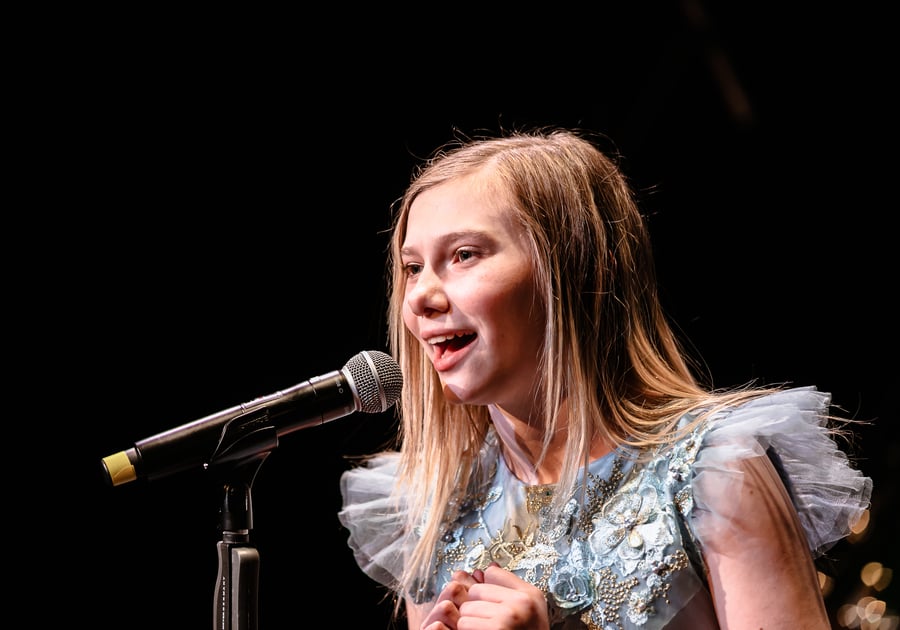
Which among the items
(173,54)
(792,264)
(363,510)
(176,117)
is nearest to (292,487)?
(363,510)

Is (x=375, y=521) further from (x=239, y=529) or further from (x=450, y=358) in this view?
(x=239, y=529)

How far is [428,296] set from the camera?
140 cm

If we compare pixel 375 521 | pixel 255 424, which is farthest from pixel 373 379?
pixel 375 521

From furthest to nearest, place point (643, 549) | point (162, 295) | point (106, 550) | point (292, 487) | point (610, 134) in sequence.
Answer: point (610, 134)
point (292, 487)
point (162, 295)
point (106, 550)
point (643, 549)

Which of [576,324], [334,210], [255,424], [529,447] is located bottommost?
[529,447]

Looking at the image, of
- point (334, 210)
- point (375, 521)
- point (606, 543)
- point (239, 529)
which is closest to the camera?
point (239, 529)

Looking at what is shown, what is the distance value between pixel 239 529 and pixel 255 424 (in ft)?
0.45

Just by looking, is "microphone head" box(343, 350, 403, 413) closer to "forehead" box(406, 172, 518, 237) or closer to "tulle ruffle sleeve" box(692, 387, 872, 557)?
"forehead" box(406, 172, 518, 237)

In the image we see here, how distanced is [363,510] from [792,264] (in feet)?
5.00

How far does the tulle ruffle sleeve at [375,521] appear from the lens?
1.71 m

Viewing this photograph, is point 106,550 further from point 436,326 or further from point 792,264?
point 792,264

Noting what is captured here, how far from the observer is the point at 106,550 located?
2.17m

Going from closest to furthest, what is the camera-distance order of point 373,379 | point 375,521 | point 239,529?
point 239,529
point 373,379
point 375,521

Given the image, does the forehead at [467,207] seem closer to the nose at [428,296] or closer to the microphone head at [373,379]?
the nose at [428,296]
